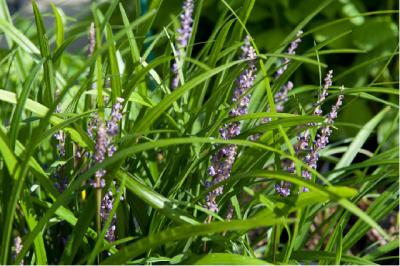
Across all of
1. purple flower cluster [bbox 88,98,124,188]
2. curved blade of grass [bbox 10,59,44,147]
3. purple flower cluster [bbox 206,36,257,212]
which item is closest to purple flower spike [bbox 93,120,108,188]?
purple flower cluster [bbox 88,98,124,188]

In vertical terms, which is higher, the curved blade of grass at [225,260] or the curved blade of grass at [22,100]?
the curved blade of grass at [22,100]

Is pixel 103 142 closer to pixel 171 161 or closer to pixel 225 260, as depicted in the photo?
pixel 225 260

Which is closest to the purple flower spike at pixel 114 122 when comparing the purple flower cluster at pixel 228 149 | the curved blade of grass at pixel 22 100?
the curved blade of grass at pixel 22 100

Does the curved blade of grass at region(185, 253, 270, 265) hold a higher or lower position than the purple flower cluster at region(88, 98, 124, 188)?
lower

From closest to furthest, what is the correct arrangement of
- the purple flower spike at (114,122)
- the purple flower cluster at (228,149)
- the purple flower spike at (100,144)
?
the purple flower spike at (100,144)
the purple flower spike at (114,122)
the purple flower cluster at (228,149)

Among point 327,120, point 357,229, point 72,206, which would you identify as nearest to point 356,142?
point 357,229

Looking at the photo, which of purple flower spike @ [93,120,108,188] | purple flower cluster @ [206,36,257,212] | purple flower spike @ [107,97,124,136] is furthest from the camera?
purple flower cluster @ [206,36,257,212]

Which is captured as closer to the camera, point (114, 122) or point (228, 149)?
point (114, 122)

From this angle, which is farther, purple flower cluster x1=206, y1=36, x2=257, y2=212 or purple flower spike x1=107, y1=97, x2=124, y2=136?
purple flower cluster x1=206, y1=36, x2=257, y2=212

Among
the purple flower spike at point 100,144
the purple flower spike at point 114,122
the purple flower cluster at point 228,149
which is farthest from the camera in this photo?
the purple flower cluster at point 228,149

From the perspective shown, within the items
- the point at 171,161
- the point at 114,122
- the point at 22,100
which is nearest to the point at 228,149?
the point at 171,161

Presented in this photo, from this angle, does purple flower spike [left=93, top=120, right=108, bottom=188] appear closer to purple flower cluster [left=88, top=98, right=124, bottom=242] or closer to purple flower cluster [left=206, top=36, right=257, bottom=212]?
purple flower cluster [left=88, top=98, right=124, bottom=242]

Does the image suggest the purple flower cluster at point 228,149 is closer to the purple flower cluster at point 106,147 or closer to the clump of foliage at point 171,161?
the clump of foliage at point 171,161
